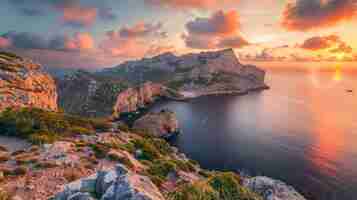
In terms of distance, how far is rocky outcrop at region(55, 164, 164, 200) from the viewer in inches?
385

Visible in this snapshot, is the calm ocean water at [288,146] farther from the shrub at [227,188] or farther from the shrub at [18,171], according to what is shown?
the shrub at [18,171]

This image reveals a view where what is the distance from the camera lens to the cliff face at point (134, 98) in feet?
443

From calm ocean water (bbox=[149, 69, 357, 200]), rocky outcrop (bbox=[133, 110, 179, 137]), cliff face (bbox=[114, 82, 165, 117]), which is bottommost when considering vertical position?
calm ocean water (bbox=[149, 69, 357, 200])

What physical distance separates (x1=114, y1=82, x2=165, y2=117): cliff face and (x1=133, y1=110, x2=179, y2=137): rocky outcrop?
43.7 meters

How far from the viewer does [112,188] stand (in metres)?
10.5

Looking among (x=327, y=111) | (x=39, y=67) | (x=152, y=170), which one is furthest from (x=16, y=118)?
(x=327, y=111)

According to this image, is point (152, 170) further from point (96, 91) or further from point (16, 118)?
point (96, 91)

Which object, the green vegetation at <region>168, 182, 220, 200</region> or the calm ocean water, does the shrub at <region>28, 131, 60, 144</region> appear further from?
the calm ocean water

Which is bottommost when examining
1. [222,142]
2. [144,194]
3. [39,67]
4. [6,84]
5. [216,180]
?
[222,142]

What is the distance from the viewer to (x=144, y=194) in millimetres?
9703

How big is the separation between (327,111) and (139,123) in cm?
11532

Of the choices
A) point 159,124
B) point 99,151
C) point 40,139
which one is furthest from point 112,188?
point 159,124

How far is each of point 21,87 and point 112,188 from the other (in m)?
69.0

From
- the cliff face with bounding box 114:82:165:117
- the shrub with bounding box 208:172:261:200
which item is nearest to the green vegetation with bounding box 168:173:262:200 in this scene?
the shrub with bounding box 208:172:261:200
